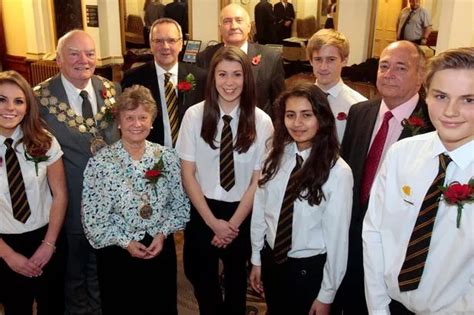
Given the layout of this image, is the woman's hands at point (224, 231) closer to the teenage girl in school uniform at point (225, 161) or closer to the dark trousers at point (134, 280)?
the teenage girl in school uniform at point (225, 161)

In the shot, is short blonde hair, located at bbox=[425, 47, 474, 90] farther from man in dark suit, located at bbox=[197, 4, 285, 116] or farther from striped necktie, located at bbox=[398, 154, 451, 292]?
man in dark suit, located at bbox=[197, 4, 285, 116]

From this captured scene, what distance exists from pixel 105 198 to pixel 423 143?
1645 millimetres

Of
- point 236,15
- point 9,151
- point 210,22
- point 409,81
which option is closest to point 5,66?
point 210,22

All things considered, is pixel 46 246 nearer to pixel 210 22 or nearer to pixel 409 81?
pixel 409 81

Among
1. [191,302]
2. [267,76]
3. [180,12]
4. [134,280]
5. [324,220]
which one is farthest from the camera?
[180,12]

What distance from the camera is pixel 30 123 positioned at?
2578 millimetres

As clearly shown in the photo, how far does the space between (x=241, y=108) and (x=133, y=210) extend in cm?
87

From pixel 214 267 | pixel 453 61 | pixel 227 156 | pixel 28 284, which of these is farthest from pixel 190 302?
pixel 453 61

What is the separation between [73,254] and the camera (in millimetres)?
3043

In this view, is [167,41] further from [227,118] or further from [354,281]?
[354,281]

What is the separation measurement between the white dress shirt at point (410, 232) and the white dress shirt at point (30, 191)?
5.84 feet

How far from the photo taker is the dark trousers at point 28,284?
8.47 ft

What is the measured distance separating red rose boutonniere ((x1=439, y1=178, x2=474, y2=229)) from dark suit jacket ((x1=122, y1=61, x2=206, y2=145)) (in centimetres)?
215

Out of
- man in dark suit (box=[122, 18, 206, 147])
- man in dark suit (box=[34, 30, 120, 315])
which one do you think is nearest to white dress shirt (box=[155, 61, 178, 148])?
man in dark suit (box=[122, 18, 206, 147])
